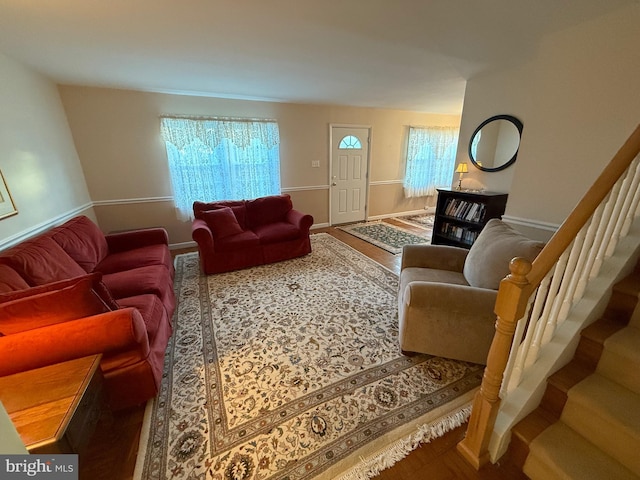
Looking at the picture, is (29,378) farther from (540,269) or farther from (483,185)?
(483,185)

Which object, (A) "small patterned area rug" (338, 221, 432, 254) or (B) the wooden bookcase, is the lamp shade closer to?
(B) the wooden bookcase

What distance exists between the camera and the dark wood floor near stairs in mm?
1142

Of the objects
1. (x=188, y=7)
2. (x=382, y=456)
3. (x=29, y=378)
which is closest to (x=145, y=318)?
(x=29, y=378)

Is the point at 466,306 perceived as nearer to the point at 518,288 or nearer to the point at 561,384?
the point at 561,384

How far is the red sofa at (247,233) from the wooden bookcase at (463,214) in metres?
1.89

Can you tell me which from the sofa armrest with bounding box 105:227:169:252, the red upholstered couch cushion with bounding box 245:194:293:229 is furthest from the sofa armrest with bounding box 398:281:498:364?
the sofa armrest with bounding box 105:227:169:252

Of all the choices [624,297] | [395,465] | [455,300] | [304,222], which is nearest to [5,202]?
[304,222]

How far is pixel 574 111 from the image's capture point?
2.03m

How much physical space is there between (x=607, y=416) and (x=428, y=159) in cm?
545

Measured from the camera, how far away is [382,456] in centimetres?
121

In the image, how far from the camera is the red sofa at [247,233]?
3123 millimetres

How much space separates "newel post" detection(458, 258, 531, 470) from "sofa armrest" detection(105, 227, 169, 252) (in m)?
3.29

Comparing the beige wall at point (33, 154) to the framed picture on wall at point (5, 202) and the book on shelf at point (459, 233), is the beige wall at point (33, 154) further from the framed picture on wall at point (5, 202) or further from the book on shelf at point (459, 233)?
the book on shelf at point (459, 233)

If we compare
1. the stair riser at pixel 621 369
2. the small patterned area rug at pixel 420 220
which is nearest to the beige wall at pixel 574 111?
the stair riser at pixel 621 369
